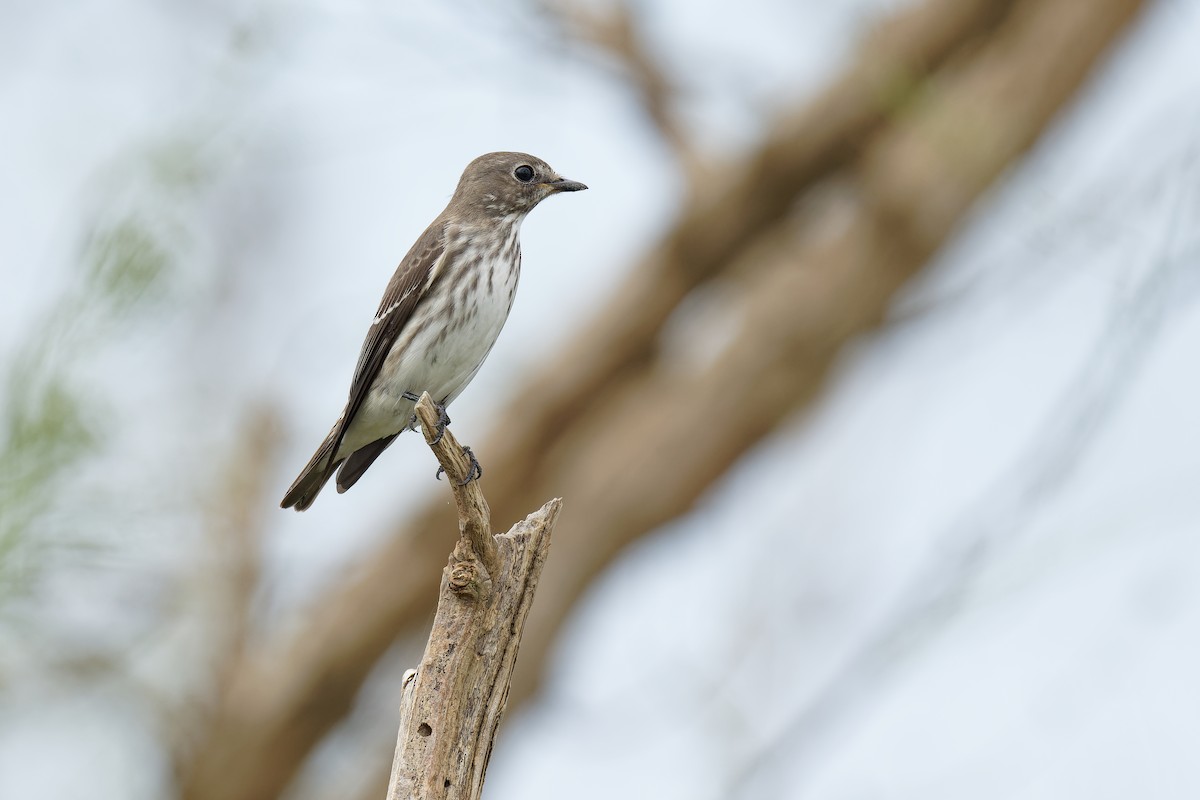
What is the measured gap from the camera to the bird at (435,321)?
5922mm

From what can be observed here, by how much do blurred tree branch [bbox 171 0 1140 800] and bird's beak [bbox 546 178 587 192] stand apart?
2490mm

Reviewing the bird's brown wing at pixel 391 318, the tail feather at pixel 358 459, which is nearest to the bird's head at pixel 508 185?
the bird's brown wing at pixel 391 318

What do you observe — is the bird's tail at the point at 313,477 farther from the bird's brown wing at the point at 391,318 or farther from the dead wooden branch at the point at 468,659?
the dead wooden branch at the point at 468,659

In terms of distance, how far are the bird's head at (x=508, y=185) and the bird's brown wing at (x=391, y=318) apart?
0.87 feet

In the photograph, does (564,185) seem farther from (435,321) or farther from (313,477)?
(313,477)

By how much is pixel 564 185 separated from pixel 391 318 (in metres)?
1.00

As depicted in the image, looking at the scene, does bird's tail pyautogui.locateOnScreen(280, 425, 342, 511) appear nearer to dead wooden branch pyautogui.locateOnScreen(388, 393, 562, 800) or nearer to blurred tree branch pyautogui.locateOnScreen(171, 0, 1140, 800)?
dead wooden branch pyautogui.locateOnScreen(388, 393, 562, 800)

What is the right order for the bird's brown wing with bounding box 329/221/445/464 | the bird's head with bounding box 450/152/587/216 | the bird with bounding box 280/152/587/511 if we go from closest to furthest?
the bird with bounding box 280/152/587/511
the bird's brown wing with bounding box 329/221/445/464
the bird's head with bounding box 450/152/587/216

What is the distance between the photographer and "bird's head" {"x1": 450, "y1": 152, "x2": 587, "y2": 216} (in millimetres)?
6332

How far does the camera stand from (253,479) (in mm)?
9656

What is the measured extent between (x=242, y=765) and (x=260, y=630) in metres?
0.92

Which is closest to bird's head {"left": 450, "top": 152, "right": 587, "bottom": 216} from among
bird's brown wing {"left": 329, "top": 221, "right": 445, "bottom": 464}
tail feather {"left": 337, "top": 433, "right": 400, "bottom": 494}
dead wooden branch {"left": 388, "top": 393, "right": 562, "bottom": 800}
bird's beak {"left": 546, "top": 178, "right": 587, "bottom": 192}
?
bird's beak {"left": 546, "top": 178, "right": 587, "bottom": 192}

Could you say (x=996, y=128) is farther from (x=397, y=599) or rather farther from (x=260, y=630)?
(x=260, y=630)

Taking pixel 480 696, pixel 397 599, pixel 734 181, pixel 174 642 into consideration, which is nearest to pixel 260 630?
pixel 174 642
